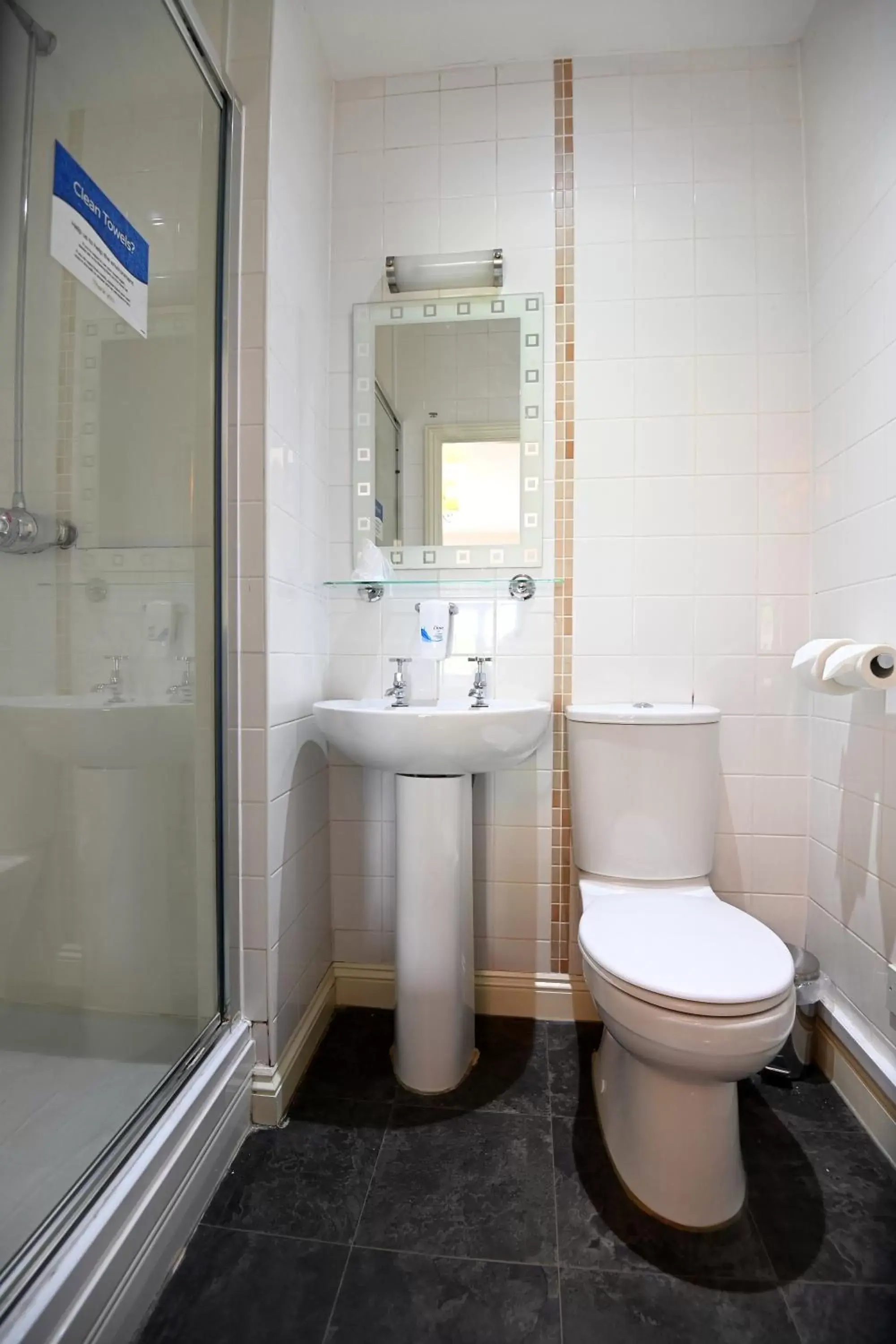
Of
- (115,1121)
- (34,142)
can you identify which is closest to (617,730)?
(115,1121)

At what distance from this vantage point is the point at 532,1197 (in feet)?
3.34

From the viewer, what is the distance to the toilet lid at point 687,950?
0.89 meters

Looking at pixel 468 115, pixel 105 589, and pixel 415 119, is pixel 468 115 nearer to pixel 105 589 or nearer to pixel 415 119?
pixel 415 119

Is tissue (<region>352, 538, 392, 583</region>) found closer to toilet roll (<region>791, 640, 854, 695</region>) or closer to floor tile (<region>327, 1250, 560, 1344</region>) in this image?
toilet roll (<region>791, 640, 854, 695</region>)

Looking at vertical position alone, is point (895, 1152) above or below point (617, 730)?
below

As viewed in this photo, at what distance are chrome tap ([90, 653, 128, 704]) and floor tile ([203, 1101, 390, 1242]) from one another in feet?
2.86

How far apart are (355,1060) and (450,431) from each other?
1.55 metres

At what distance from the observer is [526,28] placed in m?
1.44

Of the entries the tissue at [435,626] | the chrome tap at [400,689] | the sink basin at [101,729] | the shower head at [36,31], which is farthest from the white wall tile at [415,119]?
the sink basin at [101,729]

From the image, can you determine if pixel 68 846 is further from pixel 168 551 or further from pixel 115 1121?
pixel 168 551

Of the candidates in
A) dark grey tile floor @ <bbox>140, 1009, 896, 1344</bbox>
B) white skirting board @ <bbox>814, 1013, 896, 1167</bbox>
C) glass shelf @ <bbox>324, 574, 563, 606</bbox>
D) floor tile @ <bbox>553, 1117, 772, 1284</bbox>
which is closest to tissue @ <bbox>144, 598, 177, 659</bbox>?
glass shelf @ <bbox>324, 574, 563, 606</bbox>

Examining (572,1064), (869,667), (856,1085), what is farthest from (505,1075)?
(869,667)

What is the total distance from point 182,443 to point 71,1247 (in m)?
1.20

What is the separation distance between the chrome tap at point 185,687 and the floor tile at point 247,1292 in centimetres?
87
